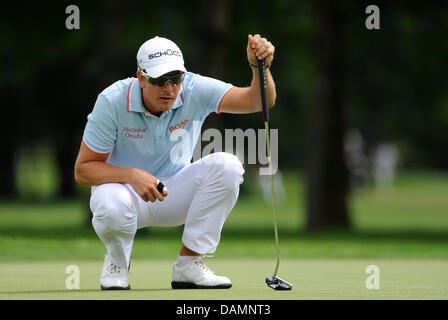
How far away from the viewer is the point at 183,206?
666 cm

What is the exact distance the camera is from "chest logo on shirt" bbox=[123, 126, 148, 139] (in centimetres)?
640

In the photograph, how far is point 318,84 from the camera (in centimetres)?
1698

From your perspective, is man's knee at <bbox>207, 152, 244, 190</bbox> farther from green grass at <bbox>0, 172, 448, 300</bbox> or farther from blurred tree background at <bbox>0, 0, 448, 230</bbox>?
blurred tree background at <bbox>0, 0, 448, 230</bbox>

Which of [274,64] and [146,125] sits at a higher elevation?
[274,64]

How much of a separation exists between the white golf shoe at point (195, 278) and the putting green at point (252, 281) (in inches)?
4.3

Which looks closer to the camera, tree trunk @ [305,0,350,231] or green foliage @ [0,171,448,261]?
green foliage @ [0,171,448,261]

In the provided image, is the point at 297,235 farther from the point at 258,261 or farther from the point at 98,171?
the point at 98,171

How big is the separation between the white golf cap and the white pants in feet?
2.44

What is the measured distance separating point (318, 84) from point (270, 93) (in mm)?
10803

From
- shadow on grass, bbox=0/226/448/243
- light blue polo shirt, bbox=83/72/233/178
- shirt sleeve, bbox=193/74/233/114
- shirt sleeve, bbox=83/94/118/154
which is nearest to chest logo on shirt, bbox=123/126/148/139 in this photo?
light blue polo shirt, bbox=83/72/233/178

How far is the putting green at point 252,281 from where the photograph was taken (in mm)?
5625

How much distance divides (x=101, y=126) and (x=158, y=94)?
0.42m

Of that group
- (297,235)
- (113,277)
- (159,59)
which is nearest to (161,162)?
(159,59)
